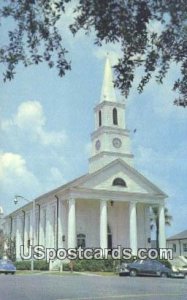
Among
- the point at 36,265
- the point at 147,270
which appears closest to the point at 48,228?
the point at 36,265

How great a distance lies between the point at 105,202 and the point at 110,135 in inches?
395

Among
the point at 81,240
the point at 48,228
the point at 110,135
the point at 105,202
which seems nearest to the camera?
the point at 105,202

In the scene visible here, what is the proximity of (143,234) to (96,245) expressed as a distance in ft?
19.8

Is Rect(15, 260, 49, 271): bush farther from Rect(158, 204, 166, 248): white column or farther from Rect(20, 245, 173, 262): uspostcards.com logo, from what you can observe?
Rect(158, 204, 166, 248): white column

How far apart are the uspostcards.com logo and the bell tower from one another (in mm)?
10134

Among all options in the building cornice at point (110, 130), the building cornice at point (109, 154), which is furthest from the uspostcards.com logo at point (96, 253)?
the building cornice at point (110, 130)

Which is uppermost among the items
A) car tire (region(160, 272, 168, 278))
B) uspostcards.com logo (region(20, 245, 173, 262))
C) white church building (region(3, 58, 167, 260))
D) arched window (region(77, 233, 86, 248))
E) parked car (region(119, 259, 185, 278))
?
white church building (region(3, 58, 167, 260))

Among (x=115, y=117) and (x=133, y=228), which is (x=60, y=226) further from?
(x=115, y=117)

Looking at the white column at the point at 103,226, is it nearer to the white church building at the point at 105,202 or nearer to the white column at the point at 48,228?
the white church building at the point at 105,202

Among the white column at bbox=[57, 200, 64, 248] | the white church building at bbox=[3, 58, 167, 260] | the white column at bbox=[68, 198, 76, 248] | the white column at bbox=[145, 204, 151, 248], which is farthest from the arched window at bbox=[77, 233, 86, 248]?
the white column at bbox=[145, 204, 151, 248]

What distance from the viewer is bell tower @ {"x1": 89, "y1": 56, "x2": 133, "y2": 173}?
57.6 m

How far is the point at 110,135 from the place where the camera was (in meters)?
58.3

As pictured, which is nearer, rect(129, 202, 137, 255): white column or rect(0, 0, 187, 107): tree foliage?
rect(0, 0, 187, 107): tree foliage

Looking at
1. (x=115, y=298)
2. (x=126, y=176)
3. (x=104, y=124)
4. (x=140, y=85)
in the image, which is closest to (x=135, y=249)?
(x=126, y=176)
